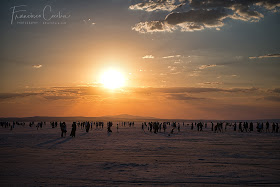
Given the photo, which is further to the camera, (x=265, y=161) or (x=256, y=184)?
(x=265, y=161)

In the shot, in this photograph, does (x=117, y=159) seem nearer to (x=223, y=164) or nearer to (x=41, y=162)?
(x=41, y=162)

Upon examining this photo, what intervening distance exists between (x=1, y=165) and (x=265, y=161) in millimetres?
14580

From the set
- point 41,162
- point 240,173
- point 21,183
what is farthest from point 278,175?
point 41,162

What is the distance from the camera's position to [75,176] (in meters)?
10.1

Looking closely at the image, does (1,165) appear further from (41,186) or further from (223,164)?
(223,164)

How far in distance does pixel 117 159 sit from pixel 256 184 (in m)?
7.86

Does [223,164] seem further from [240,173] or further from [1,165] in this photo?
[1,165]

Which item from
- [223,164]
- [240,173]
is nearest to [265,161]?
[223,164]

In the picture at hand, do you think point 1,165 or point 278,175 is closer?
point 278,175

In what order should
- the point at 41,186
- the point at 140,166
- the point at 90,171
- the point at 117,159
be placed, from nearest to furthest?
the point at 41,186, the point at 90,171, the point at 140,166, the point at 117,159

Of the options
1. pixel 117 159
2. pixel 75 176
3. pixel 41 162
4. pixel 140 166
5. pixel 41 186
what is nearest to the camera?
pixel 41 186

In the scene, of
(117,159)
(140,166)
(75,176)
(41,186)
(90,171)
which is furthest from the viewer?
(117,159)

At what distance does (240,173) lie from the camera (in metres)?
10.6

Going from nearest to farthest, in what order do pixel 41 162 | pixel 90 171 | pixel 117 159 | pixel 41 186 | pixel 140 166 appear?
1. pixel 41 186
2. pixel 90 171
3. pixel 140 166
4. pixel 41 162
5. pixel 117 159
